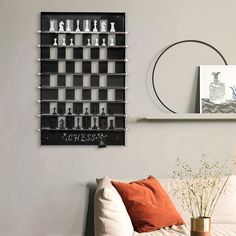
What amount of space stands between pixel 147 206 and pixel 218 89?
3.86ft

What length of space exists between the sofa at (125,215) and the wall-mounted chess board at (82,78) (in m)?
0.49

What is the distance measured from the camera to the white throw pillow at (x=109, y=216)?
348cm

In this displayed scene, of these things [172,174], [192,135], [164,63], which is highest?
[164,63]

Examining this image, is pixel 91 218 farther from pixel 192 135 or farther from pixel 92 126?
pixel 192 135

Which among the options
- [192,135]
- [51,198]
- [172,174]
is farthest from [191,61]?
[51,198]

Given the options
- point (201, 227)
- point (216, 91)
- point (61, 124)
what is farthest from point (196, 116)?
point (201, 227)

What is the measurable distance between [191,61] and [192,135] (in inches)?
23.4

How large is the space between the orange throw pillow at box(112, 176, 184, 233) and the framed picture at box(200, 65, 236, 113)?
0.85 metres

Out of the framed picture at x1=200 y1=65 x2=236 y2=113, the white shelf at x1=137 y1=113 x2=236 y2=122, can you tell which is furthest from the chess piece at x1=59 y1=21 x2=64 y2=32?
the framed picture at x1=200 y1=65 x2=236 y2=113

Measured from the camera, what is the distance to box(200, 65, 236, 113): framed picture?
14.7ft

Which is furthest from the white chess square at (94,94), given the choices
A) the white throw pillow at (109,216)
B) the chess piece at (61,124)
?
the white throw pillow at (109,216)

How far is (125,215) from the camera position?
3.68 metres

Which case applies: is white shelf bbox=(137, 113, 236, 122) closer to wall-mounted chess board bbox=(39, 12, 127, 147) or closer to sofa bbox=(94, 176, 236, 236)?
wall-mounted chess board bbox=(39, 12, 127, 147)

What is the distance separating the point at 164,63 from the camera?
4.52 metres
